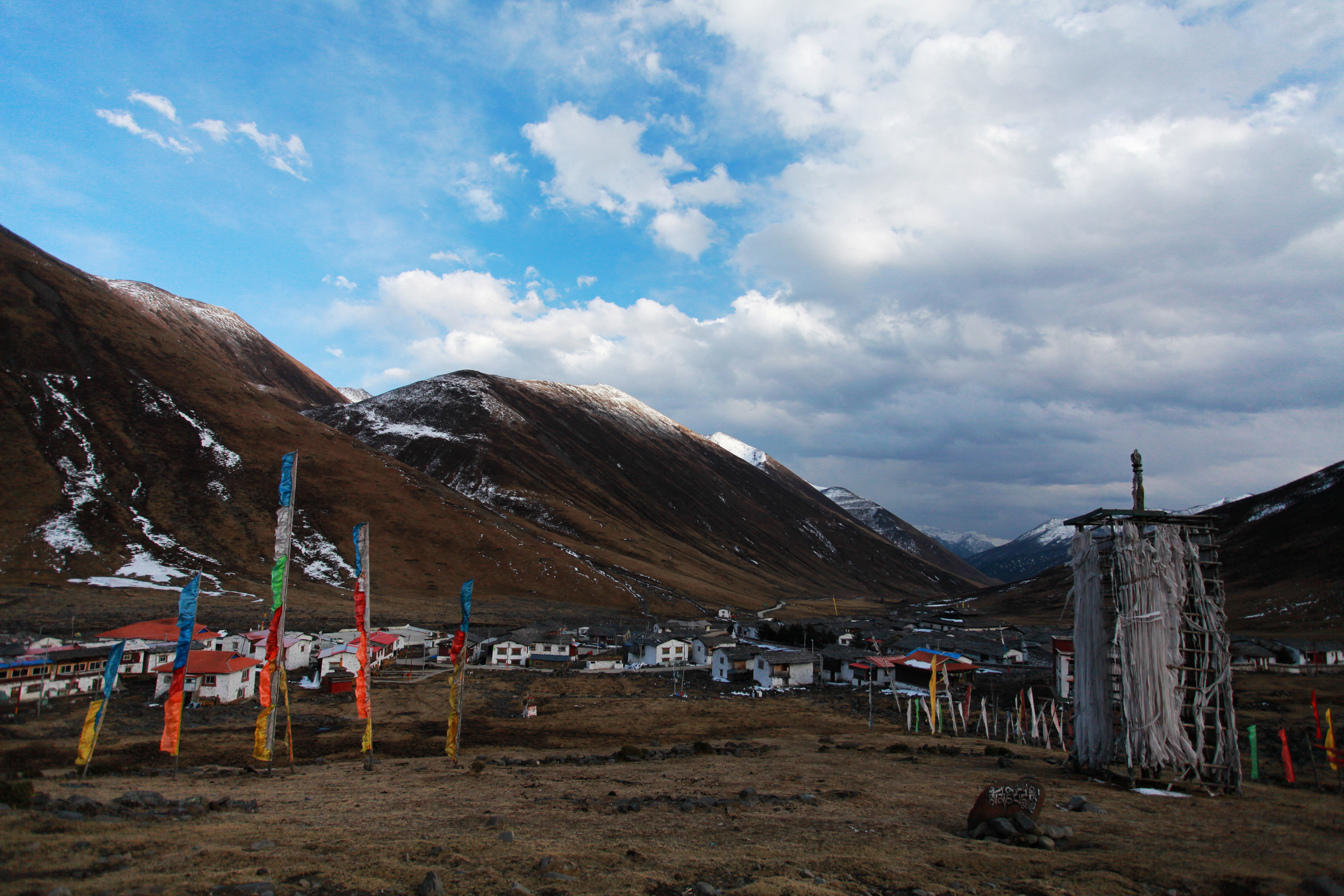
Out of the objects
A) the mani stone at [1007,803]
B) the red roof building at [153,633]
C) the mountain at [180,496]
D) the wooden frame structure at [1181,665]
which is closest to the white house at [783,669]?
the wooden frame structure at [1181,665]

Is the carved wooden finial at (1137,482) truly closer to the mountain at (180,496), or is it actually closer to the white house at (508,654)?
the white house at (508,654)

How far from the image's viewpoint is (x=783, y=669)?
2601 inches

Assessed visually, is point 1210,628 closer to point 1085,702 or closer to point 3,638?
point 1085,702

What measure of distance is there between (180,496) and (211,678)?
A: 90.4 meters

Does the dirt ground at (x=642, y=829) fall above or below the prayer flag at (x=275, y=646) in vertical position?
below

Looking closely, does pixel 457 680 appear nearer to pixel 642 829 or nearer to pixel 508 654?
pixel 642 829

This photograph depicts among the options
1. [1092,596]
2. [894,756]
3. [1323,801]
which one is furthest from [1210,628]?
[894,756]

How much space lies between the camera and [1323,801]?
75.8 feet

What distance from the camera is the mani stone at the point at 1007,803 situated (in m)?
16.6

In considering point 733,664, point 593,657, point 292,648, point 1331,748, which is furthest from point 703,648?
point 1331,748

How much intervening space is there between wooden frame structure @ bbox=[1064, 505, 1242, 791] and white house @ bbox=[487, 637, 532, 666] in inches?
2466

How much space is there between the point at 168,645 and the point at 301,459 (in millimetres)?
85934

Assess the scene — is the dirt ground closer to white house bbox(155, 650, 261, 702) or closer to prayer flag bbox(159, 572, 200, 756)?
prayer flag bbox(159, 572, 200, 756)

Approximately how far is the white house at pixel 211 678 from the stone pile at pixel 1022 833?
53.3 m
